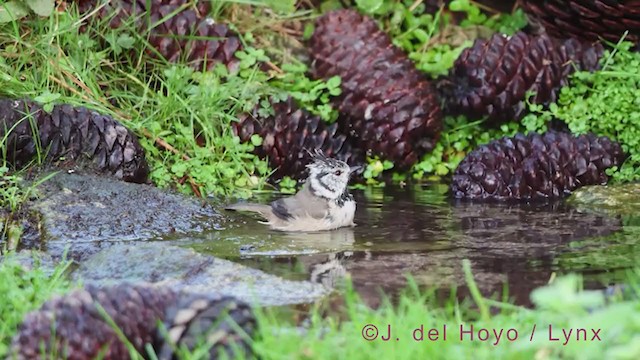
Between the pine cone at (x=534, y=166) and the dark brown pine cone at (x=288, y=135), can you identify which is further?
the dark brown pine cone at (x=288, y=135)

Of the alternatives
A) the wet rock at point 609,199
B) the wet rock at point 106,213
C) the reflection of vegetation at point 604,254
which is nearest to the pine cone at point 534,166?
the wet rock at point 609,199

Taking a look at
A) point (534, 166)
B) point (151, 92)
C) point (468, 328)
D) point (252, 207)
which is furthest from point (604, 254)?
point (151, 92)

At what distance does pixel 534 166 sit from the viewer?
7410mm

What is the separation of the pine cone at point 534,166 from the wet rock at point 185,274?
3.01 metres

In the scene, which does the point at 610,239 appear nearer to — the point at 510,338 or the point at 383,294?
the point at 383,294

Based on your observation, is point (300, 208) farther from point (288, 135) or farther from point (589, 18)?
point (589, 18)

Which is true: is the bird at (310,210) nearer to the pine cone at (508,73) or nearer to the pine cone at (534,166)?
the pine cone at (534,166)

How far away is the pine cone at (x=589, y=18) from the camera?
8250 mm

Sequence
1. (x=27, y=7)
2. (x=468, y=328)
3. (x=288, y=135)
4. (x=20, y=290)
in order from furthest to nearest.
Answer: (x=288, y=135) < (x=27, y=7) < (x=20, y=290) < (x=468, y=328)

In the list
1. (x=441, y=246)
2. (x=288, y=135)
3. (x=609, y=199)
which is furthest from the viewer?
(x=288, y=135)

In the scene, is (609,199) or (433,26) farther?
(433,26)

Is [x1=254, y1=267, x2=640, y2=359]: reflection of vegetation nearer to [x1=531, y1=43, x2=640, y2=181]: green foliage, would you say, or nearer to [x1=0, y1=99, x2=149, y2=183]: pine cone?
[x1=0, y1=99, x2=149, y2=183]: pine cone

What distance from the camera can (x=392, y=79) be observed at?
26.5ft

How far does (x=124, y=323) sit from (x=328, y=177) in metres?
3.30
